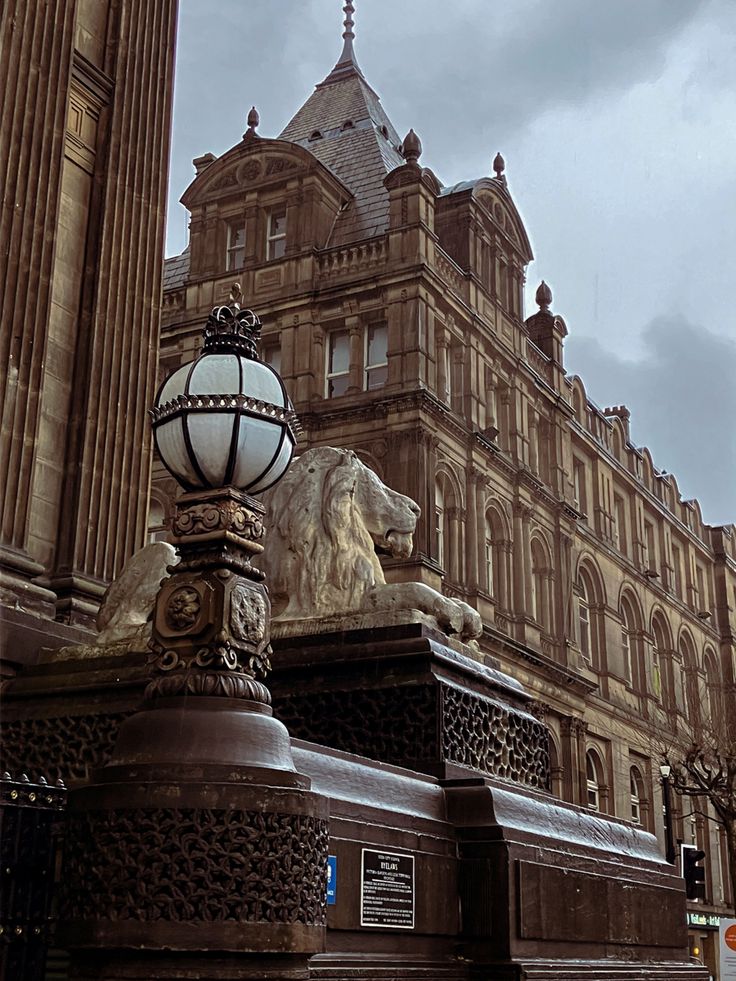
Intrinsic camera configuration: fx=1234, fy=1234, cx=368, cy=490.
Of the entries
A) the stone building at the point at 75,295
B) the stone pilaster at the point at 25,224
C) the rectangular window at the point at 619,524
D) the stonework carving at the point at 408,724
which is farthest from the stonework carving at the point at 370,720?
the rectangular window at the point at 619,524

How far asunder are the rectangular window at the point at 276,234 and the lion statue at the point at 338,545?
25.4 meters

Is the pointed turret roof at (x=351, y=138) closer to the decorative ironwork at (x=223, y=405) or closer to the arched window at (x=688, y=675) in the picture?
the arched window at (x=688, y=675)

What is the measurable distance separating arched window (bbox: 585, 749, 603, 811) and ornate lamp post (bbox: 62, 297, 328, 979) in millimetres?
31761

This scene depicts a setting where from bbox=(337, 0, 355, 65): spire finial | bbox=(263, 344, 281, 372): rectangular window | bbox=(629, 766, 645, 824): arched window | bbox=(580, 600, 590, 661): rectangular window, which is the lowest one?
bbox=(629, 766, 645, 824): arched window

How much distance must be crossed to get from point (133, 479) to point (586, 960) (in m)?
7.27

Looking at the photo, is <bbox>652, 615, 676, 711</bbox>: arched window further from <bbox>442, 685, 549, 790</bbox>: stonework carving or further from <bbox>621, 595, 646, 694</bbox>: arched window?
<bbox>442, 685, 549, 790</bbox>: stonework carving

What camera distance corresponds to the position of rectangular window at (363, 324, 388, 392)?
31109mm

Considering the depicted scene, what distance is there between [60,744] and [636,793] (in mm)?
33292

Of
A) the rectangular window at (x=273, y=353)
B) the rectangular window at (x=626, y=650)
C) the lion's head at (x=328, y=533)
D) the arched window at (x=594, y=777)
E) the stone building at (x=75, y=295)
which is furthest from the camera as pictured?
the rectangular window at (x=626, y=650)

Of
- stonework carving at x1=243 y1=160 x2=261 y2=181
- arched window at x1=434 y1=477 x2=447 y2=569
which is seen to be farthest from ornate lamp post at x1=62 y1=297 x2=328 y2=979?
stonework carving at x1=243 y1=160 x2=261 y2=181

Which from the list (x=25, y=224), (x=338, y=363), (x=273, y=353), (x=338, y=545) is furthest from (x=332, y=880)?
(x=273, y=353)

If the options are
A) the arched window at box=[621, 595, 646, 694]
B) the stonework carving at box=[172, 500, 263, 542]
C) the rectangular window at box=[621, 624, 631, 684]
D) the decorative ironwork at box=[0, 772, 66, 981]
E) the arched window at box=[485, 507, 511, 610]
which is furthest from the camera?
the arched window at box=[621, 595, 646, 694]

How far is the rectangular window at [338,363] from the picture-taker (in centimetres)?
3161

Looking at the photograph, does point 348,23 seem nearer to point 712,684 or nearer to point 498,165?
point 498,165
